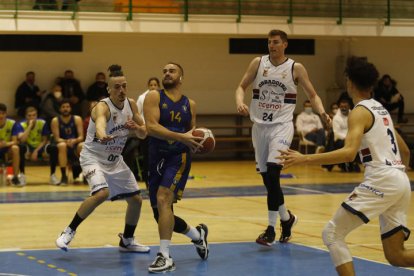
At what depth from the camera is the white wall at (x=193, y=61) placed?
75.3 ft

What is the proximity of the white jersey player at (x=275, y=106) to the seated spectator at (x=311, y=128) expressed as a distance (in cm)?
1098

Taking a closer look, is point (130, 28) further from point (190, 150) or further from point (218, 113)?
point (190, 150)

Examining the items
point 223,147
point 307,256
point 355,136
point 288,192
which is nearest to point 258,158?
point 307,256

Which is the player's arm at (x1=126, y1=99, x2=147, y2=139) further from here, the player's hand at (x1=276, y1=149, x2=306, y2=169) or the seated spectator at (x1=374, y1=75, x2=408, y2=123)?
the seated spectator at (x1=374, y1=75, x2=408, y2=123)

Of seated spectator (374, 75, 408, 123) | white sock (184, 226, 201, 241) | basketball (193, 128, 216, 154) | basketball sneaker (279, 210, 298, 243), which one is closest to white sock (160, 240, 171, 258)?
white sock (184, 226, 201, 241)

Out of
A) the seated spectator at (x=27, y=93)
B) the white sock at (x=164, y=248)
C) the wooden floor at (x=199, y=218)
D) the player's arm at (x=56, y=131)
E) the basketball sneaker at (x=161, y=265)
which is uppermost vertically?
the seated spectator at (x=27, y=93)

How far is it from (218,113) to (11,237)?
14.2m

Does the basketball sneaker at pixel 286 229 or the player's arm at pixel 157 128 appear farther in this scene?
the basketball sneaker at pixel 286 229

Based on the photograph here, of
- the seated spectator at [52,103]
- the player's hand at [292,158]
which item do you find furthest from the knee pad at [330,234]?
the seated spectator at [52,103]

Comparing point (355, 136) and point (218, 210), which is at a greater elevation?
point (355, 136)

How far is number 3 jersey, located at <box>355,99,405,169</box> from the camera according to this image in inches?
268

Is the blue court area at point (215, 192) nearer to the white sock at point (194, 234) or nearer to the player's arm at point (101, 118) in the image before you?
the player's arm at point (101, 118)

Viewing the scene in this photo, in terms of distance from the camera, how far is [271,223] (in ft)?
33.1

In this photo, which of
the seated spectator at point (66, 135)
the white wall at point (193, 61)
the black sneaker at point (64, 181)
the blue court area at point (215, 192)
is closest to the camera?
the blue court area at point (215, 192)
